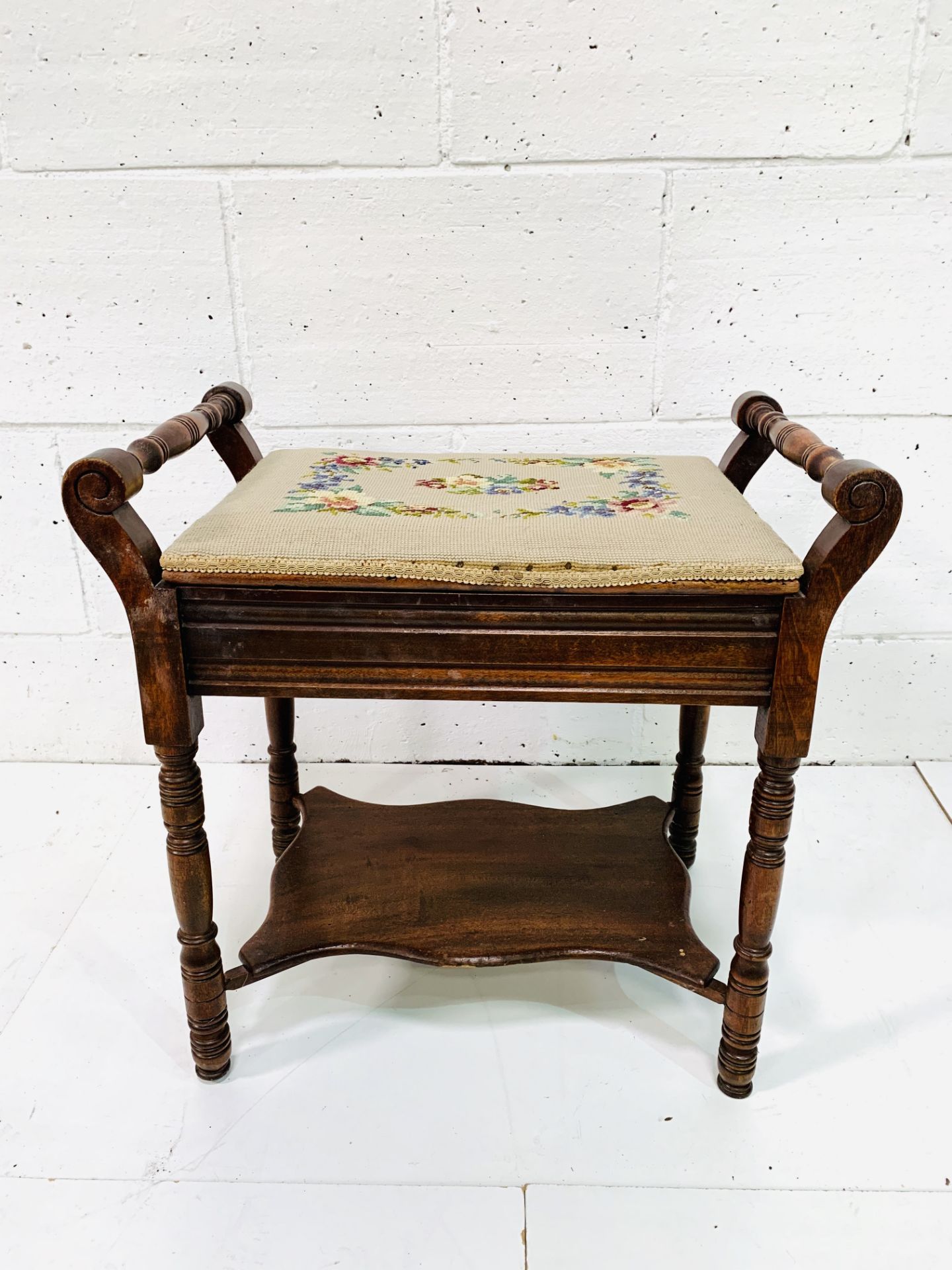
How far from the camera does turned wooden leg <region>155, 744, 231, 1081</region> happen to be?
3.06 ft

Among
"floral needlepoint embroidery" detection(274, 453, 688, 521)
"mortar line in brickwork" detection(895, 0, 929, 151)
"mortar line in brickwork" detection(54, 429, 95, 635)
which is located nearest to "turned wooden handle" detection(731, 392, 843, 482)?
"floral needlepoint embroidery" detection(274, 453, 688, 521)

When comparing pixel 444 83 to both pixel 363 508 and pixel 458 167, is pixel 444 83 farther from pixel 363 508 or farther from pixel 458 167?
pixel 363 508

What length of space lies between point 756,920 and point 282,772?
25.7 inches

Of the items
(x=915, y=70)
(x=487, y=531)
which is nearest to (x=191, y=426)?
(x=487, y=531)

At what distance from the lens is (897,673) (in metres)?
1.65

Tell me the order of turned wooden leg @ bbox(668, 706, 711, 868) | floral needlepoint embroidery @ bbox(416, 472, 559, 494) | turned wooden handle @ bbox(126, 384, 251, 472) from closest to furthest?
1. turned wooden handle @ bbox(126, 384, 251, 472)
2. floral needlepoint embroidery @ bbox(416, 472, 559, 494)
3. turned wooden leg @ bbox(668, 706, 711, 868)

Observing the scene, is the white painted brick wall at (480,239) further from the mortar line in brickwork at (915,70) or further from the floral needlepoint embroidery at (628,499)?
the floral needlepoint embroidery at (628,499)

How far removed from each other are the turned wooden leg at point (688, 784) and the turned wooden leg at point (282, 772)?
1.66 feet

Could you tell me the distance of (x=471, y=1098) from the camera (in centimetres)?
102

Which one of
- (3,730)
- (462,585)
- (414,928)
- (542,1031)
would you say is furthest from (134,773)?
(462,585)

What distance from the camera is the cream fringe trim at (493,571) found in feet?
2.74

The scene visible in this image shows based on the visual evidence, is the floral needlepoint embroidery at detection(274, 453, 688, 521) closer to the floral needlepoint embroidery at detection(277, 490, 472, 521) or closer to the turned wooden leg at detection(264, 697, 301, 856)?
the floral needlepoint embroidery at detection(277, 490, 472, 521)

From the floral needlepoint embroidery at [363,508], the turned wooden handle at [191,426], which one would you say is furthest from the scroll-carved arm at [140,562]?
the floral needlepoint embroidery at [363,508]

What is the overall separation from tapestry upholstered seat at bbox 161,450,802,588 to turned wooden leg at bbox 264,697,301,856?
342mm
